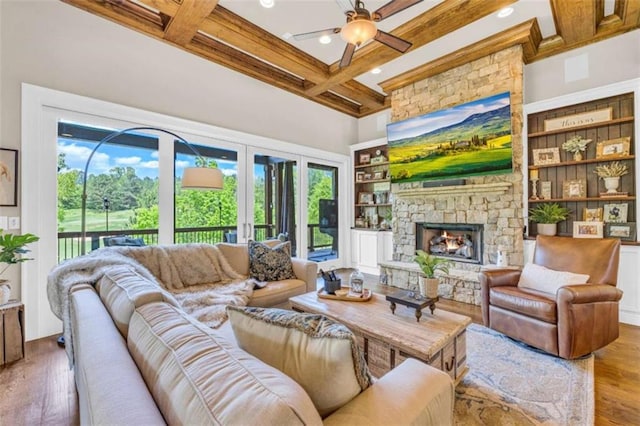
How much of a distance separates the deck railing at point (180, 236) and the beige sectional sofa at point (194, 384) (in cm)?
245

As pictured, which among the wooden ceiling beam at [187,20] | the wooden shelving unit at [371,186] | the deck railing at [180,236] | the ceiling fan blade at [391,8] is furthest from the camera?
the wooden shelving unit at [371,186]

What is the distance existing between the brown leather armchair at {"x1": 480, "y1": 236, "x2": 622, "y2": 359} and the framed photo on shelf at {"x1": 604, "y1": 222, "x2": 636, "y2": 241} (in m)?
0.98

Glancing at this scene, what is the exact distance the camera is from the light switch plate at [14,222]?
264cm

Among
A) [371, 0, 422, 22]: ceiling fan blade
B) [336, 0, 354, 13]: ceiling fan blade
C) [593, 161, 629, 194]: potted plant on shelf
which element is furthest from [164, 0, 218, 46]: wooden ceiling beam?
[593, 161, 629, 194]: potted plant on shelf

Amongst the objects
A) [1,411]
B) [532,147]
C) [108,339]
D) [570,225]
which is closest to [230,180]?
[1,411]

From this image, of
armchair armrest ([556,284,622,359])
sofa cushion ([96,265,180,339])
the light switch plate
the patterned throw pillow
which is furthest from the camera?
the patterned throw pillow

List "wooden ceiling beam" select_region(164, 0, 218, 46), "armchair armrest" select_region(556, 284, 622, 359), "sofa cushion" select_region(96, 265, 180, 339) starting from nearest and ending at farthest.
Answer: "sofa cushion" select_region(96, 265, 180, 339), "armchair armrest" select_region(556, 284, 622, 359), "wooden ceiling beam" select_region(164, 0, 218, 46)

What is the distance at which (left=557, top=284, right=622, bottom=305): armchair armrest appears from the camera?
7.22ft

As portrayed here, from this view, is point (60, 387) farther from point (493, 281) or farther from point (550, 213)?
point (550, 213)

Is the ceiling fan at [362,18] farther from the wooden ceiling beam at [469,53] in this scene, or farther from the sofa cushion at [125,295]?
the sofa cushion at [125,295]

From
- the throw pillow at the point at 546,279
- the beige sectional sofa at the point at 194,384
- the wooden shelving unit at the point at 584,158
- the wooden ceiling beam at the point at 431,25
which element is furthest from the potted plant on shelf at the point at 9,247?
the wooden shelving unit at the point at 584,158

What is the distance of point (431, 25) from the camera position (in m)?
A: 3.21

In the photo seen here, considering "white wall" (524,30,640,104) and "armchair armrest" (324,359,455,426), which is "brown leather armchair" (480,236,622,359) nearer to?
"armchair armrest" (324,359,455,426)

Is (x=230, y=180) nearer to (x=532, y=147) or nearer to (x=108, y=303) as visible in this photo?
(x=108, y=303)
